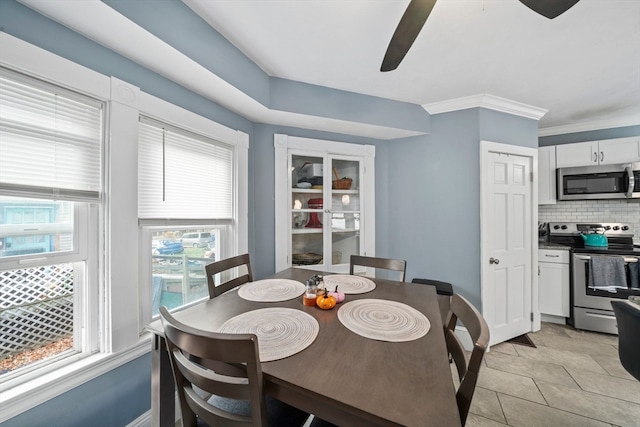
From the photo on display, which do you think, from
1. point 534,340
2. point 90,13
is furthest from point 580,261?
point 90,13

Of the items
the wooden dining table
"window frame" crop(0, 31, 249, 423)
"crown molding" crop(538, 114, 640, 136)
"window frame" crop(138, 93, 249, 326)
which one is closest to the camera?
the wooden dining table

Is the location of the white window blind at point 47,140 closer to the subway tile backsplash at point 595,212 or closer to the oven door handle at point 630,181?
the subway tile backsplash at point 595,212

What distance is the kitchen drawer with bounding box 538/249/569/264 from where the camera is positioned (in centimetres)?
291

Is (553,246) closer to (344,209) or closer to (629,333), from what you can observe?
(629,333)

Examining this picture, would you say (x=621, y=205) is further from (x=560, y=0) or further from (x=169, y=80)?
(x=169, y=80)

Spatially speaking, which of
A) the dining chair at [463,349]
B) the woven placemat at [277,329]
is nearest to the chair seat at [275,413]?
the woven placemat at [277,329]

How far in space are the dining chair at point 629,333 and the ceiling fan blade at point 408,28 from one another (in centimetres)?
187

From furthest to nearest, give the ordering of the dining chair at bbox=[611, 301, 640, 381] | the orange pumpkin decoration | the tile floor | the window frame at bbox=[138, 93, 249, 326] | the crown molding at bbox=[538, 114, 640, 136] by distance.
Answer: the crown molding at bbox=[538, 114, 640, 136]
the tile floor
the window frame at bbox=[138, 93, 249, 326]
the dining chair at bbox=[611, 301, 640, 381]
the orange pumpkin decoration

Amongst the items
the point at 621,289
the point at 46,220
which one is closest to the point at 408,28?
the point at 46,220

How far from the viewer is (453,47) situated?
68.3 inches

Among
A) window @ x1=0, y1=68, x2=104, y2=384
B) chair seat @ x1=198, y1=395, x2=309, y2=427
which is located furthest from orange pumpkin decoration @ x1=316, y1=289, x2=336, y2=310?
window @ x1=0, y1=68, x2=104, y2=384

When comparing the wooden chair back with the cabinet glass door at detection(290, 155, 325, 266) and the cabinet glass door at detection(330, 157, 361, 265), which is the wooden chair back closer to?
the cabinet glass door at detection(290, 155, 325, 266)

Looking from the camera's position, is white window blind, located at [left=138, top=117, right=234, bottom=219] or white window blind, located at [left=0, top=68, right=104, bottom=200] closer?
white window blind, located at [left=0, top=68, right=104, bottom=200]

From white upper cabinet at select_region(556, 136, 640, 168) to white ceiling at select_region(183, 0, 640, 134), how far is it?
0.63 metres
